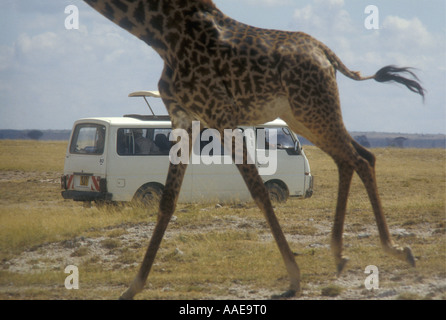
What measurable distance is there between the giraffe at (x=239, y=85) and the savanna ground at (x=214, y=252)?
1.51 feet

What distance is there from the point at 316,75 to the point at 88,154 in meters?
7.11

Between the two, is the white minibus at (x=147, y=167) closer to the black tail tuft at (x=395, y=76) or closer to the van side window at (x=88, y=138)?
the van side window at (x=88, y=138)

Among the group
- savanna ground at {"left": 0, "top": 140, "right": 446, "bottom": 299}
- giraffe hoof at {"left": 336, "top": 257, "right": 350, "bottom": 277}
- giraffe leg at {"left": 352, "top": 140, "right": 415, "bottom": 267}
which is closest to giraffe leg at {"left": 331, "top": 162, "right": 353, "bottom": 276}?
giraffe hoof at {"left": 336, "top": 257, "right": 350, "bottom": 277}

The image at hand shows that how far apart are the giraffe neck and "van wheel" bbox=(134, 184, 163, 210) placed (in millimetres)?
6347

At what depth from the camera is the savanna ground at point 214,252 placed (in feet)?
18.5

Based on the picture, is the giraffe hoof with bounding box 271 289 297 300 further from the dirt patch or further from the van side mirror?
the van side mirror

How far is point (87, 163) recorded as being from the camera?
37.7 feet

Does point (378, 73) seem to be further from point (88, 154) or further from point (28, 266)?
point (88, 154)

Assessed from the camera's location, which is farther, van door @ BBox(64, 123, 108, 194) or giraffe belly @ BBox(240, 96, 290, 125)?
van door @ BBox(64, 123, 108, 194)

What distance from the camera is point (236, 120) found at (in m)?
5.52

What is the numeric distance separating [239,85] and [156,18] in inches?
42.7

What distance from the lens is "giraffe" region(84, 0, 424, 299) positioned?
536 centimetres
